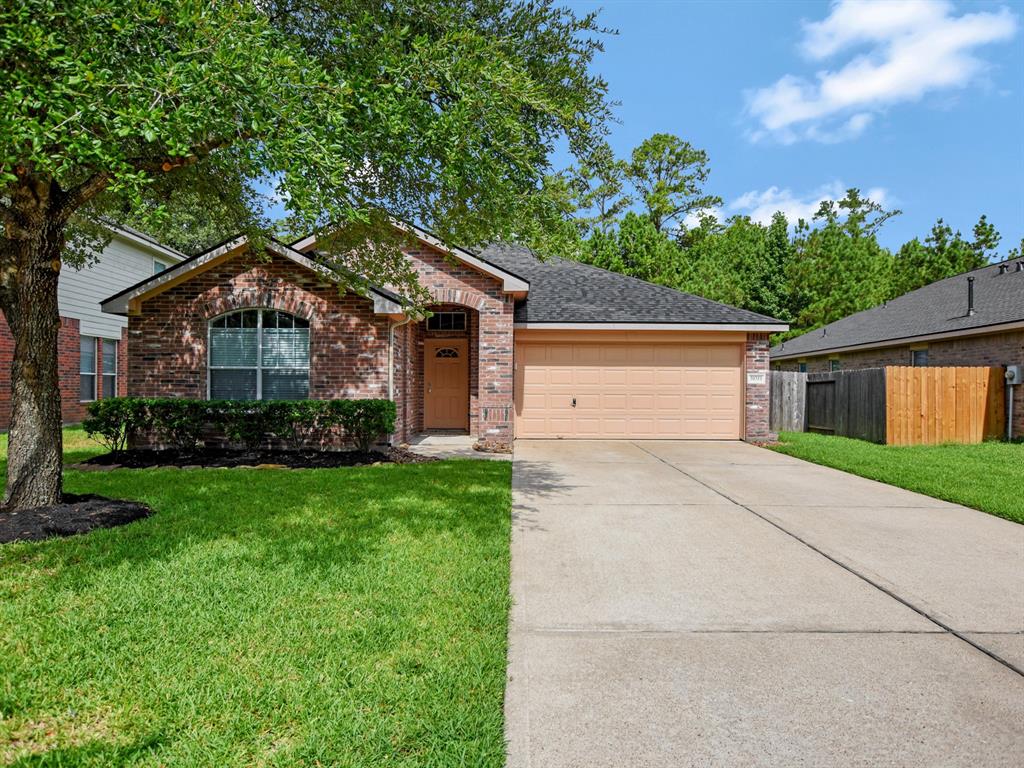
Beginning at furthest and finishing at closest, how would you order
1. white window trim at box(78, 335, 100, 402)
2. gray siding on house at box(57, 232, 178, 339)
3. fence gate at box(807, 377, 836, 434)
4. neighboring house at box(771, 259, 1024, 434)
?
white window trim at box(78, 335, 100, 402)
gray siding on house at box(57, 232, 178, 339)
fence gate at box(807, 377, 836, 434)
neighboring house at box(771, 259, 1024, 434)

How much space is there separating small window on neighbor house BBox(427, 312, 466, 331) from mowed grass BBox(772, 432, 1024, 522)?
8137 mm

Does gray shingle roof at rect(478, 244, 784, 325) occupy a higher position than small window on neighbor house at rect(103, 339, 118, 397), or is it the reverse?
gray shingle roof at rect(478, 244, 784, 325)

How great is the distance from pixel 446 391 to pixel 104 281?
11.6m

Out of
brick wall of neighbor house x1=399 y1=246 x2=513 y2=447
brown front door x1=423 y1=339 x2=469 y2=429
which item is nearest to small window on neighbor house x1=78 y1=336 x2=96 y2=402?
brown front door x1=423 y1=339 x2=469 y2=429

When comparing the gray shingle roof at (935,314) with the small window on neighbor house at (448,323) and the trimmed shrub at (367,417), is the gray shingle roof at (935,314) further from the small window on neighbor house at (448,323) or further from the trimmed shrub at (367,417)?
the trimmed shrub at (367,417)

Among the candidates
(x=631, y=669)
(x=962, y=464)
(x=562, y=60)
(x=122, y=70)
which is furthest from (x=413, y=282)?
(x=962, y=464)

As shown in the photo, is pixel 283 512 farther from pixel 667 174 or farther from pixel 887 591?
pixel 667 174

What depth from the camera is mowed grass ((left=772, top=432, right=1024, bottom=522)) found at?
7.38 metres

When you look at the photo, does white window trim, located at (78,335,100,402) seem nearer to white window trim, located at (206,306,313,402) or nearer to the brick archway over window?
white window trim, located at (206,306,313,402)

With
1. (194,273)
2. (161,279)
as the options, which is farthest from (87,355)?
(194,273)

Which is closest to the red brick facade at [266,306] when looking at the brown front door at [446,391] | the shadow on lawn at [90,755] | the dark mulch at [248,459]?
the dark mulch at [248,459]

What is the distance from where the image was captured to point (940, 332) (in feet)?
52.2

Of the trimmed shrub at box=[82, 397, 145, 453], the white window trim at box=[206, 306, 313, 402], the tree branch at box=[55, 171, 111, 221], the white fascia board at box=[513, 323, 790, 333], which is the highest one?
the tree branch at box=[55, 171, 111, 221]

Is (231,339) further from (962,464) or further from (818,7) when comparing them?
(962,464)
